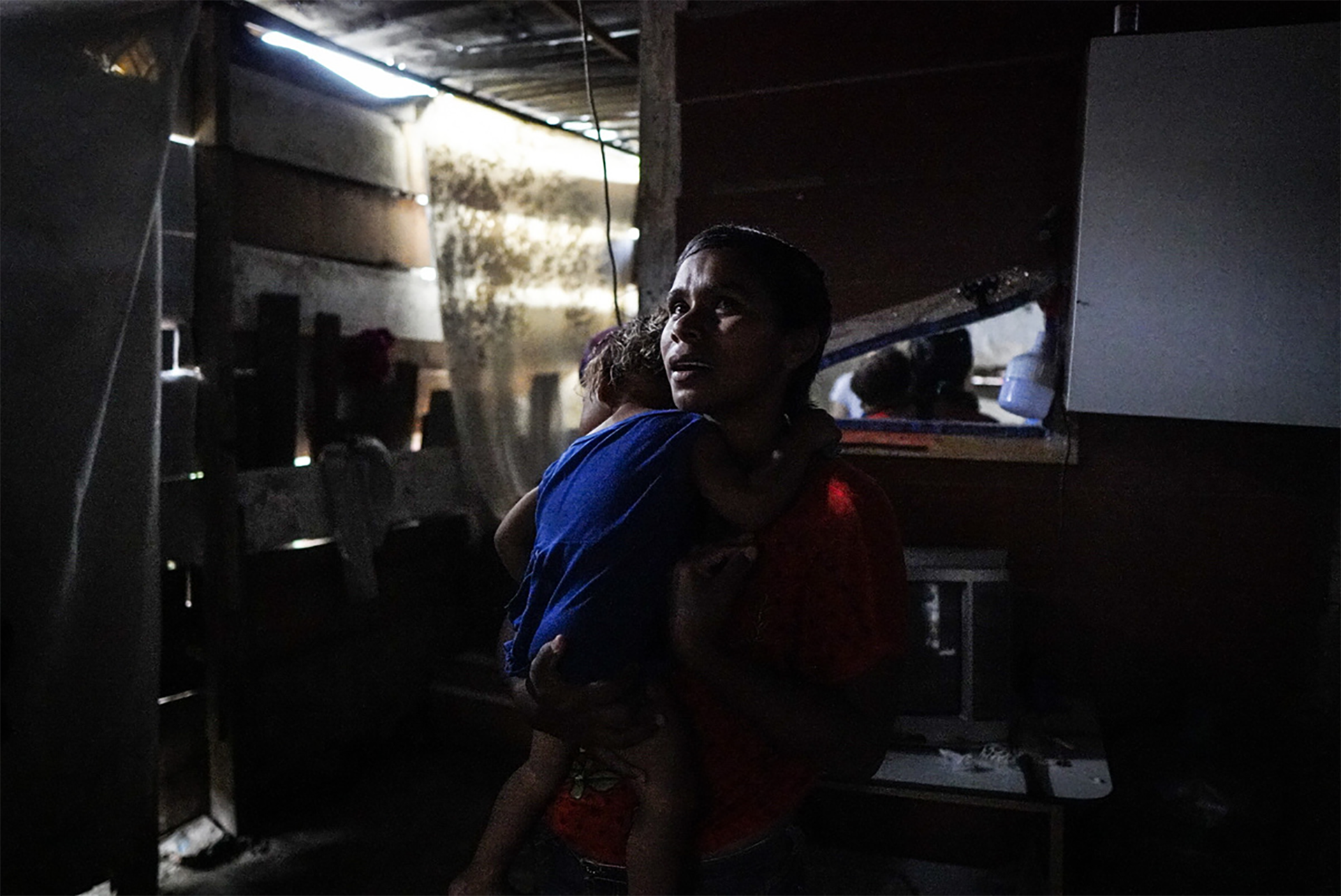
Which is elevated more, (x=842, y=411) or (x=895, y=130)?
(x=895, y=130)

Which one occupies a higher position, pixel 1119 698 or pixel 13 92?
pixel 13 92

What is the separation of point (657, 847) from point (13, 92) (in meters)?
2.60

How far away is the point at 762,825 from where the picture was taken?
4.30ft

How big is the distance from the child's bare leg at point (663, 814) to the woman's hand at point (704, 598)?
0.14m

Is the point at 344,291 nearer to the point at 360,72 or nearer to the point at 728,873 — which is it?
the point at 360,72

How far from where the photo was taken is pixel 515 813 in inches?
58.7

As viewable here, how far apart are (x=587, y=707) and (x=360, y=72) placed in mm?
3786

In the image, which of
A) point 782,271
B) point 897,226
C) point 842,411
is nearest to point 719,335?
point 782,271

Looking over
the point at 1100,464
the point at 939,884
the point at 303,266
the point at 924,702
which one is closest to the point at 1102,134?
the point at 1100,464

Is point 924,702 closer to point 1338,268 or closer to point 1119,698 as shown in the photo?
point 1119,698

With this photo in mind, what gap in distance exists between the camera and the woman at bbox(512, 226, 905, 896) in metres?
1.25

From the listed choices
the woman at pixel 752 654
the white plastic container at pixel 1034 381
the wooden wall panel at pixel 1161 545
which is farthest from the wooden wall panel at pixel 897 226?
the woman at pixel 752 654

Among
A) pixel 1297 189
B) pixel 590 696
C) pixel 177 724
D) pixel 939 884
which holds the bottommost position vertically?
pixel 939 884

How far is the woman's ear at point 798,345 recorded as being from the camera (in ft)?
4.71
